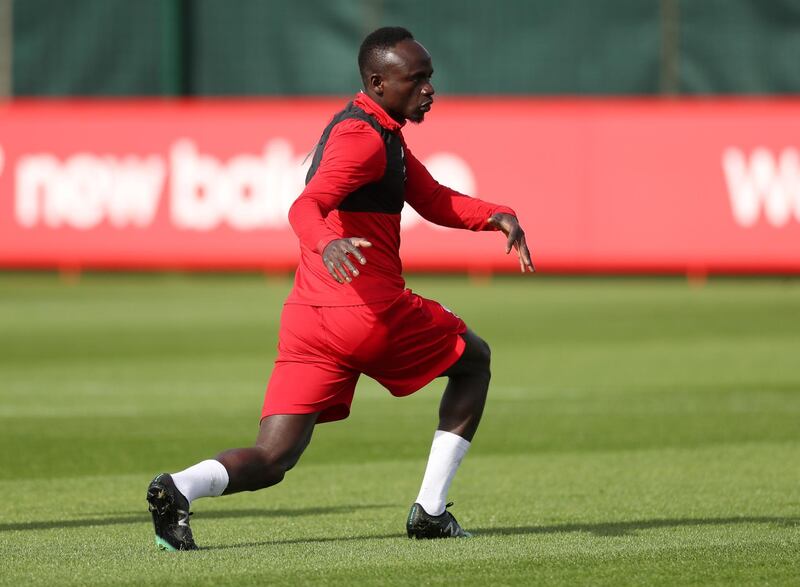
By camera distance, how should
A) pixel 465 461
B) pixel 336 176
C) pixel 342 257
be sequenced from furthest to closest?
pixel 465 461, pixel 336 176, pixel 342 257

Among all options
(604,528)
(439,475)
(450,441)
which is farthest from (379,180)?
(604,528)

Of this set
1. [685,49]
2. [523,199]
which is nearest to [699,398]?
[523,199]

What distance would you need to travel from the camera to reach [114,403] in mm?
13914

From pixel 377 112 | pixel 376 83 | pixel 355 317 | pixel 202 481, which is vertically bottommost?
pixel 202 481

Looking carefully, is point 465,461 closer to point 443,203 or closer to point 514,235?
point 443,203

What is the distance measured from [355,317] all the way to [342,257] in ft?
2.38

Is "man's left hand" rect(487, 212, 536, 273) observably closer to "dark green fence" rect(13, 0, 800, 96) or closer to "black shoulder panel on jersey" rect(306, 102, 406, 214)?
"black shoulder panel on jersey" rect(306, 102, 406, 214)

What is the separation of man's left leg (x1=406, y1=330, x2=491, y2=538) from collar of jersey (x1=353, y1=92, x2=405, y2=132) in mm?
952

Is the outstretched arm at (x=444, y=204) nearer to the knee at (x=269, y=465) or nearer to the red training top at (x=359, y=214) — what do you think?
the red training top at (x=359, y=214)

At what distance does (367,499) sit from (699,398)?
215 inches

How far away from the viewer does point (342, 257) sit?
6457 mm

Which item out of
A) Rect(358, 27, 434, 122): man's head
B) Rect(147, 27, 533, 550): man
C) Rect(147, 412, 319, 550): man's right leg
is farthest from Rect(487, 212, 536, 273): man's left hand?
Rect(147, 412, 319, 550): man's right leg

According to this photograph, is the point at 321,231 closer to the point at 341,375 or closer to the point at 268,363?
the point at 341,375

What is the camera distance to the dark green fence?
30609mm
